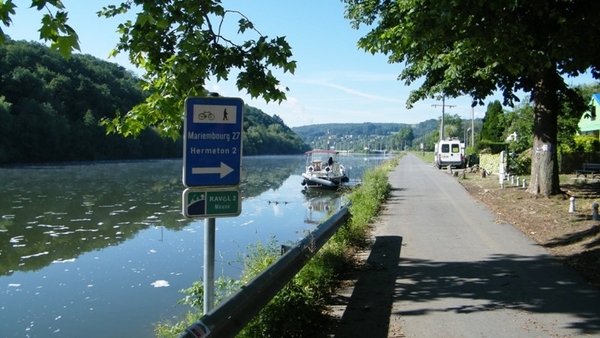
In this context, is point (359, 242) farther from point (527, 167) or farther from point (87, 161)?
point (87, 161)

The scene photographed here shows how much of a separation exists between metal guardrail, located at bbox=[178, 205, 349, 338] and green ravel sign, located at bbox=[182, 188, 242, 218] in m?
0.68

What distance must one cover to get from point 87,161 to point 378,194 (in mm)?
69934

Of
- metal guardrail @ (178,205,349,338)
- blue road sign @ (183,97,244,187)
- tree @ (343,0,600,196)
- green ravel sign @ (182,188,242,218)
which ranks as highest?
tree @ (343,0,600,196)

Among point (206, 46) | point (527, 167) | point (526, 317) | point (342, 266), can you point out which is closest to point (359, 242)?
point (342, 266)

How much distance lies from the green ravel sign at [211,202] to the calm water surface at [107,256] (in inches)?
172

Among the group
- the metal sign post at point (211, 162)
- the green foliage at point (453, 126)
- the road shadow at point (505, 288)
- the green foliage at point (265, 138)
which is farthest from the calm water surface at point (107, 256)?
the green foliage at point (453, 126)

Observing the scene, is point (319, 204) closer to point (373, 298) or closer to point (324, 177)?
point (324, 177)

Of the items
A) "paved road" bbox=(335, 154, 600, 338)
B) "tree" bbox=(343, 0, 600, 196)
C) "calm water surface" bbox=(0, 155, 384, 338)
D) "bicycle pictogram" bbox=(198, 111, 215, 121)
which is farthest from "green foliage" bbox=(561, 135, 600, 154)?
"bicycle pictogram" bbox=(198, 111, 215, 121)

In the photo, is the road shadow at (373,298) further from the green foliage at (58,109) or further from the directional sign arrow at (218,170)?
the green foliage at (58,109)

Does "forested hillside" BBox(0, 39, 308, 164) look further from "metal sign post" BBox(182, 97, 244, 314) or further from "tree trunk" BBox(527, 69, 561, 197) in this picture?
"metal sign post" BBox(182, 97, 244, 314)

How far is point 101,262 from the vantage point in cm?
1216

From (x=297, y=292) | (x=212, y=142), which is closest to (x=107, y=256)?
(x=297, y=292)

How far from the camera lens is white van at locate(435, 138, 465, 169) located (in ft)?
148

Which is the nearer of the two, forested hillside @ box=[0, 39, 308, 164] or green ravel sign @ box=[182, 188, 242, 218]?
green ravel sign @ box=[182, 188, 242, 218]
